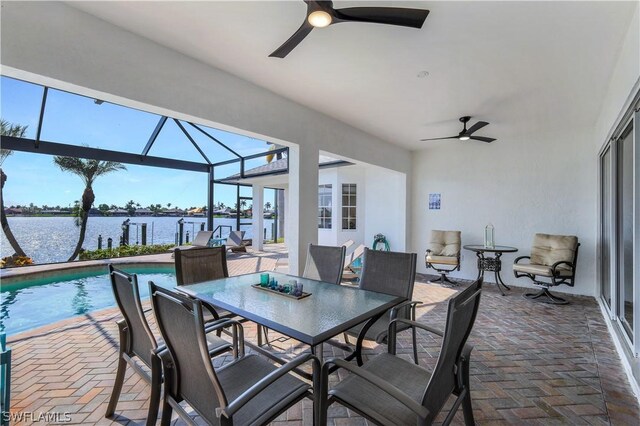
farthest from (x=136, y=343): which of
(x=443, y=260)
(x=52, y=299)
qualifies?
(x=443, y=260)

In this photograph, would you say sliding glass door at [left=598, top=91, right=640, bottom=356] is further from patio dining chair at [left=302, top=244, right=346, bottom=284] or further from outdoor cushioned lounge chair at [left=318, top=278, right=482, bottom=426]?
patio dining chair at [left=302, top=244, right=346, bottom=284]

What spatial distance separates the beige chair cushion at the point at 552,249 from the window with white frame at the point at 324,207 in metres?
4.68

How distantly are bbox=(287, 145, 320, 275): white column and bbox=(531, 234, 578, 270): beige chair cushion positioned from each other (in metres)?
4.20

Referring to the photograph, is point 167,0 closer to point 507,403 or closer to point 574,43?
point 574,43

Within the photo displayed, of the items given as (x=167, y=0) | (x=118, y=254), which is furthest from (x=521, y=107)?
(x=118, y=254)

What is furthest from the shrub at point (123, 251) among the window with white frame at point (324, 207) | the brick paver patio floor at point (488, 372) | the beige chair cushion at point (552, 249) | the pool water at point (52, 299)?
the beige chair cushion at point (552, 249)

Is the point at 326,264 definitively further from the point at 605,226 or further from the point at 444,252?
the point at 605,226

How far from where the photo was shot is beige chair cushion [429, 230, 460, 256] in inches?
234

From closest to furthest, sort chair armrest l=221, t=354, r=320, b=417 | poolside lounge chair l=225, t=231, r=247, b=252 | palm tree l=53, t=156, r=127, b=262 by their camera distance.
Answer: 1. chair armrest l=221, t=354, r=320, b=417
2. palm tree l=53, t=156, r=127, b=262
3. poolside lounge chair l=225, t=231, r=247, b=252

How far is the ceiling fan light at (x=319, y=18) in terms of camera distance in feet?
5.82

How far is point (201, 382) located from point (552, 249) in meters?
5.94

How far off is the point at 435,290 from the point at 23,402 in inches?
214

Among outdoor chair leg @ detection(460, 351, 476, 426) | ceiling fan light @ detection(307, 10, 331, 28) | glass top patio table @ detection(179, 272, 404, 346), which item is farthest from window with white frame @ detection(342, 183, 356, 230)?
outdoor chair leg @ detection(460, 351, 476, 426)

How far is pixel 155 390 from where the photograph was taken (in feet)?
5.06
